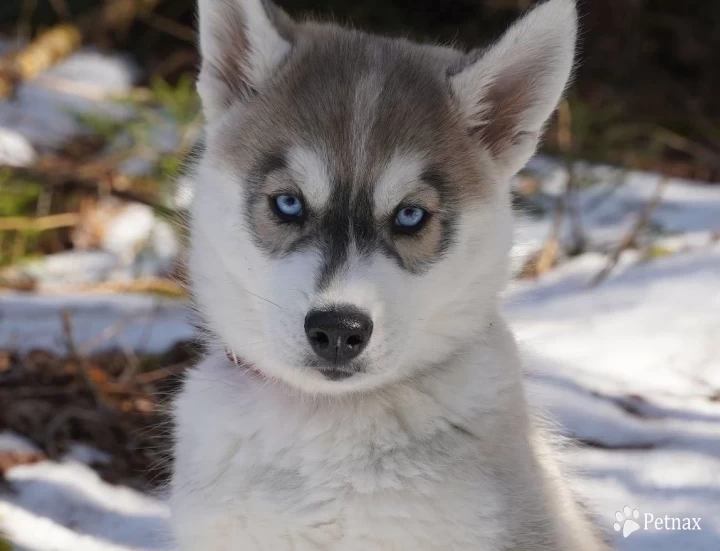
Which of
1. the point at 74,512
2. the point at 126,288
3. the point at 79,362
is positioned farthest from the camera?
the point at 126,288

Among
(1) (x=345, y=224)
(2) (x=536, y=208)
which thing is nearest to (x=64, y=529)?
(1) (x=345, y=224)

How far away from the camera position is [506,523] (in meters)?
2.28

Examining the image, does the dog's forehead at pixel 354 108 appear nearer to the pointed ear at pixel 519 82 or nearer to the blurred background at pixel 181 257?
the pointed ear at pixel 519 82

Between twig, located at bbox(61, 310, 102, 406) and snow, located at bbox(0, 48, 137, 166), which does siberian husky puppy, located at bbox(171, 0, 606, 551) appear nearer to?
twig, located at bbox(61, 310, 102, 406)

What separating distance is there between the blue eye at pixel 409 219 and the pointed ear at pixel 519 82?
1.29 ft

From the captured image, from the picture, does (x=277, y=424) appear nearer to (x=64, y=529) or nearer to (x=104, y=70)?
(x=64, y=529)

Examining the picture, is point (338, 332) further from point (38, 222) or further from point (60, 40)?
point (60, 40)

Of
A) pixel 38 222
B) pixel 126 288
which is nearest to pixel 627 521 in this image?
pixel 126 288

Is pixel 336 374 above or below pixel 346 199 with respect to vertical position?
below

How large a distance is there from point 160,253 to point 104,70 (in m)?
2.78

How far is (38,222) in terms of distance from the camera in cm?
572

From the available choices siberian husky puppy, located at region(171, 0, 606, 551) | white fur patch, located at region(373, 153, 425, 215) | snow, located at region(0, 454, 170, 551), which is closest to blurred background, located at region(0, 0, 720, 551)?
snow, located at region(0, 454, 170, 551)

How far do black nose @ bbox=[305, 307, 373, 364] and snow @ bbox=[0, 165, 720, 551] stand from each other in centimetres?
84

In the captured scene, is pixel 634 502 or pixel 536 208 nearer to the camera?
pixel 634 502
